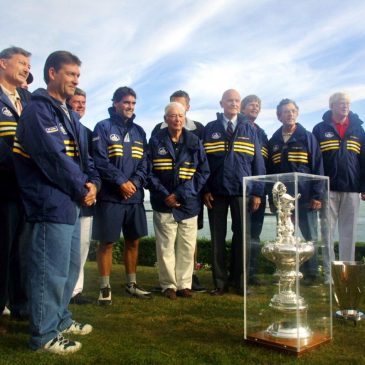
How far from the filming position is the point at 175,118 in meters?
5.12

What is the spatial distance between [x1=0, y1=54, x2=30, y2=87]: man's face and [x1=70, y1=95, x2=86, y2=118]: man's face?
3.84ft

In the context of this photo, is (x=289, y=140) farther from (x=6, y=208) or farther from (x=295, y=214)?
(x=6, y=208)

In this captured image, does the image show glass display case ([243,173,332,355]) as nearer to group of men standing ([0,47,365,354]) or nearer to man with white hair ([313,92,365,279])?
group of men standing ([0,47,365,354])

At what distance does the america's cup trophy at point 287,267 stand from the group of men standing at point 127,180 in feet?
0.41

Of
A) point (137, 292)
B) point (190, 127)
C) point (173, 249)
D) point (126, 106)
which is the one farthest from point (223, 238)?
point (126, 106)

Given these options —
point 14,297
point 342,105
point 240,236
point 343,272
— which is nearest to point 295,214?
point 343,272

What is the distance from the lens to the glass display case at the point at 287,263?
125 inches

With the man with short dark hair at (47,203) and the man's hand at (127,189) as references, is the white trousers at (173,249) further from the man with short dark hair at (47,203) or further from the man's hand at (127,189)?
the man with short dark hair at (47,203)

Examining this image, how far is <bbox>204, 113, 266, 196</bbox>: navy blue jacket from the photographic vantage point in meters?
5.13

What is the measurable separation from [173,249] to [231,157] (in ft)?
4.06

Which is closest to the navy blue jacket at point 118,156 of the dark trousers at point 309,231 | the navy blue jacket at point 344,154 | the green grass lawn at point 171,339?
the green grass lawn at point 171,339

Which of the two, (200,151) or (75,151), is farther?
(200,151)

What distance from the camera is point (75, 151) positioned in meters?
3.36

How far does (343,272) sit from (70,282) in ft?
7.72
